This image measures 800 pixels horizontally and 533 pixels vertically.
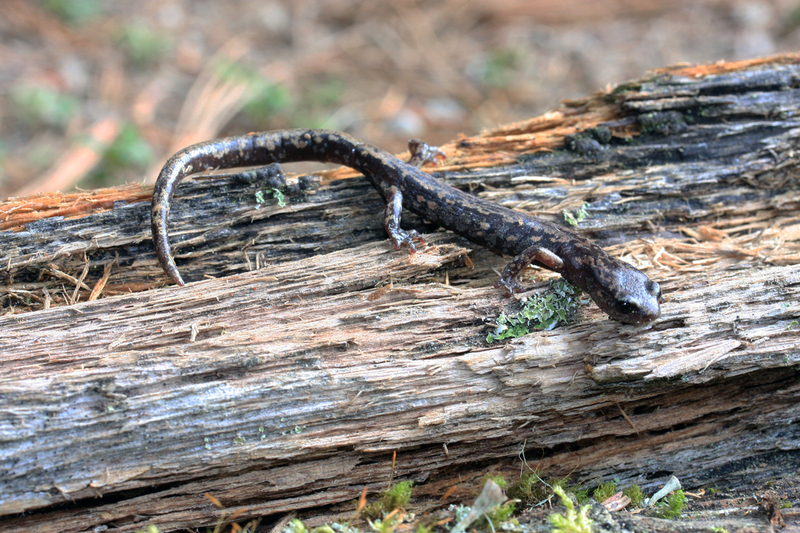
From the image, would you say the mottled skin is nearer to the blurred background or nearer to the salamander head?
the salamander head

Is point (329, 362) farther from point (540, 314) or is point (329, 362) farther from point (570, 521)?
point (570, 521)

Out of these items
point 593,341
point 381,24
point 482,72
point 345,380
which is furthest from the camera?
point 381,24

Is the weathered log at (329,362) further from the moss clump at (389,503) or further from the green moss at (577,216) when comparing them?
the moss clump at (389,503)

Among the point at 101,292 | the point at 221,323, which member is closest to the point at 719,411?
the point at 221,323

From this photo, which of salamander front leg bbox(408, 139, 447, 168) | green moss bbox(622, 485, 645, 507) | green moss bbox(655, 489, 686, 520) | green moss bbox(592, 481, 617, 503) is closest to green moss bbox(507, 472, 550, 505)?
green moss bbox(592, 481, 617, 503)

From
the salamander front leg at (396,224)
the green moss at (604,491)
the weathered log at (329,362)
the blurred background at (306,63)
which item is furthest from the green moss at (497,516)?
the blurred background at (306,63)

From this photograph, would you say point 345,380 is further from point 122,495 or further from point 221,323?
point 122,495

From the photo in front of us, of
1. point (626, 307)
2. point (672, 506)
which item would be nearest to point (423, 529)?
point (672, 506)
